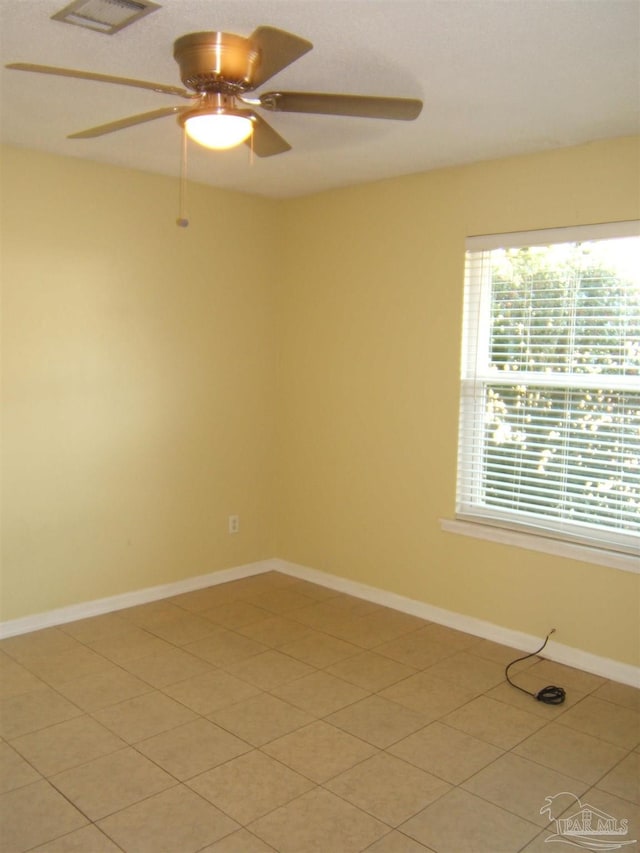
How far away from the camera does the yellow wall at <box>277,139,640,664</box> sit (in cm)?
359

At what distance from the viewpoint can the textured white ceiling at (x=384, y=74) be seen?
2.22m

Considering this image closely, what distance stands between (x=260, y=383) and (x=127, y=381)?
Result: 100 centimetres

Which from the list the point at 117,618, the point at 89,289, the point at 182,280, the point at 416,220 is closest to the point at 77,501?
the point at 117,618

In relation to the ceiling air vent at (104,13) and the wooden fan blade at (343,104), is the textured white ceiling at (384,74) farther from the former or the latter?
the wooden fan blade at (343,104)

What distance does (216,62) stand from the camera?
2.21 meters

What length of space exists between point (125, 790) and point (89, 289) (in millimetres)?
2580

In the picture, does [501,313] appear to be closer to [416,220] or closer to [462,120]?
[416,220]

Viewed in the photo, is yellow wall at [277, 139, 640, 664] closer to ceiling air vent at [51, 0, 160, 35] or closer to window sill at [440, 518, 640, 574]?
window sill at [440, 518, 640, 574]

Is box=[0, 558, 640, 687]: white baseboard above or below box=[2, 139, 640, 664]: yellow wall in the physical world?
below

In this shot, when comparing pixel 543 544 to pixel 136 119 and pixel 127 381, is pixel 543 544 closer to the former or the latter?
pixel 127 381

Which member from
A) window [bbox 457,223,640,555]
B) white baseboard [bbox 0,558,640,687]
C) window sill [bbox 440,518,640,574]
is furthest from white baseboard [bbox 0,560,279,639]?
window [bbox 457,223,640,555]

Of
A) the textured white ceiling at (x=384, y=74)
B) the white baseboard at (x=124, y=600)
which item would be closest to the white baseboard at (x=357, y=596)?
the white baseboard at (x=124, y=600)

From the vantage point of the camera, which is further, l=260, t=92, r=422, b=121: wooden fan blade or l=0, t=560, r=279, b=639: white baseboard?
l=0, t=560, r=279, b=639: white baseboard

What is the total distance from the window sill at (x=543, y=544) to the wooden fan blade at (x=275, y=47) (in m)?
2.56
